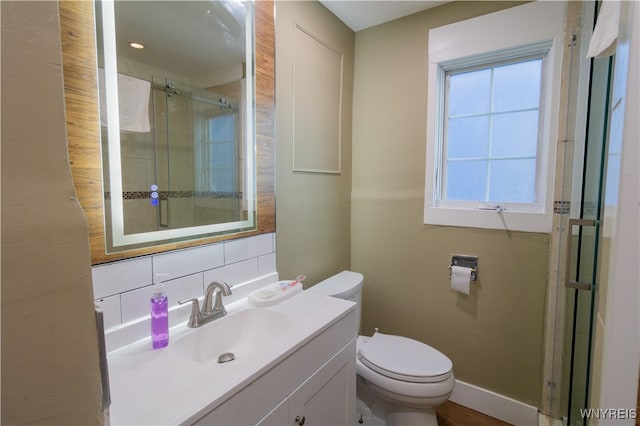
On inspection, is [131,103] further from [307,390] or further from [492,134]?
[492,134]

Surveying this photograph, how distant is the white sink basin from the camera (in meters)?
1.04

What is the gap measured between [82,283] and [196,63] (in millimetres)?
1126

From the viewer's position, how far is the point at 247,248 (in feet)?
4.55

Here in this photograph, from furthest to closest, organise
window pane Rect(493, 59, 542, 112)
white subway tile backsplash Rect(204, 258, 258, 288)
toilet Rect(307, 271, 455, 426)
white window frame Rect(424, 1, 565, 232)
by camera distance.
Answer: window pane Rect(493, 59, 542, 112) → white window frame Rect(424, 1, 565, 232) → toilet Rect(307, 271, 455, 426) → white subway tile backsplash Rect(204, 258, 258, 288)

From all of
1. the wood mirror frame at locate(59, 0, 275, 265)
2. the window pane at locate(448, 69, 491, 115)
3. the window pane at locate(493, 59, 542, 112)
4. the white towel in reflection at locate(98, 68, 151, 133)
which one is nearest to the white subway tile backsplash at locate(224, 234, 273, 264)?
the wood mirror frame at locate(59, 0, 275, 265)

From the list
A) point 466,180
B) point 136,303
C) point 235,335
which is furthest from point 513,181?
point 136,303

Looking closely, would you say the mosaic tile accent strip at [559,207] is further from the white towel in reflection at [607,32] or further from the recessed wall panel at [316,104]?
the recessed wall panel at [316,104]

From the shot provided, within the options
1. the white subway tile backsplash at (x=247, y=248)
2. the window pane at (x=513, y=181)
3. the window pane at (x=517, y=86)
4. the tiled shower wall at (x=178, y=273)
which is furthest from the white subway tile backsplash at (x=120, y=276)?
the window pane at (x=517, y=86)

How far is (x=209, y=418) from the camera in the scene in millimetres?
704

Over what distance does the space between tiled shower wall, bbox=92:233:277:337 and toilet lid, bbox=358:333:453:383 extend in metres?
0.65

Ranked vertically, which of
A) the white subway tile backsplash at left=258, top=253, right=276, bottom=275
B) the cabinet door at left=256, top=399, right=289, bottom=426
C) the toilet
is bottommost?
the toilet

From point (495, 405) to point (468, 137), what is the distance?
5.11ft

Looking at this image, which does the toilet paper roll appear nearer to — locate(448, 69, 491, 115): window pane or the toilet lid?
the toilet lid

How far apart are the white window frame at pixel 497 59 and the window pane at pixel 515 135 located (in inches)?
1.7
